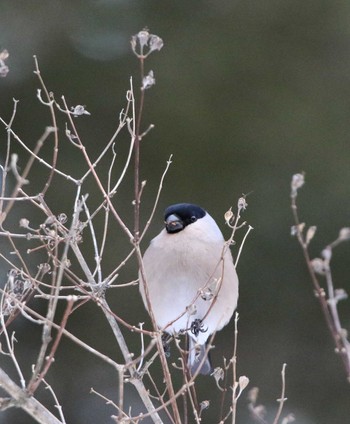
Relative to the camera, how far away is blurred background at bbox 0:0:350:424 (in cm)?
553

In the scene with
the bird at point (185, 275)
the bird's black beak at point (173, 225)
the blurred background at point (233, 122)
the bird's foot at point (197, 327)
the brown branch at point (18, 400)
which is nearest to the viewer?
the brown branch at point (18, 400)

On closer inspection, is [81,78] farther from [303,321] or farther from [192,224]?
[192,224]

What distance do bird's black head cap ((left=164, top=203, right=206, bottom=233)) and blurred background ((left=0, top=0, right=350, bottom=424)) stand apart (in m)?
2.05

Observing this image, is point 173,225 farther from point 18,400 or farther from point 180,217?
point 18,400

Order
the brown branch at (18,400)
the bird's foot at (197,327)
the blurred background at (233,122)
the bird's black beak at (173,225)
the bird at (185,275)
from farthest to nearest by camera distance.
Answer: the blurred background at (233,122) < the bird's black beak at (173,225) < the bird at (185,275) < the bird's foot at (197,327) < the brown branch at (18,400)

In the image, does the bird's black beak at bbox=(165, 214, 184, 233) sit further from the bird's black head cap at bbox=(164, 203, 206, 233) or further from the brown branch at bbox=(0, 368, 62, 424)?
the brown branch at bbox=(0, 368, 62, 424)

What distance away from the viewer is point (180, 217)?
331cm

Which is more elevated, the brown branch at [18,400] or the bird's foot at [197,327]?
the brown branch at [18,400]

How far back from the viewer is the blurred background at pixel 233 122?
5.53 m

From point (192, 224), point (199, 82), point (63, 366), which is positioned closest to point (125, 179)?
point (199, 82)

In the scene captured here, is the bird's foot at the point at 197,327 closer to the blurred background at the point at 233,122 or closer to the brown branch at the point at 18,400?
the brown branch at the point at 18,400

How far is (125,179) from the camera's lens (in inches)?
223

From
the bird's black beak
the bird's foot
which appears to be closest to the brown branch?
the bird's foot

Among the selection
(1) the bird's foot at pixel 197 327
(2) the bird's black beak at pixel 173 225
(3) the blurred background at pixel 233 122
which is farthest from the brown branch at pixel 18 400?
(3) the blurred background at pixel 233 122
